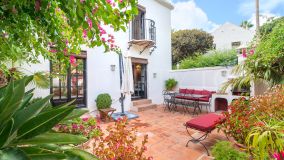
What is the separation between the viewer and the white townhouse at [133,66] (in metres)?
7.05

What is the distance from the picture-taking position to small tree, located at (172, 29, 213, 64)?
A: 56.1 feet

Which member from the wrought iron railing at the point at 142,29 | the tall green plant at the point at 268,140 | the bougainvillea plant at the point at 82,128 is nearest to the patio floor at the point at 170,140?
the bougainvillea plant at the point at 82,128

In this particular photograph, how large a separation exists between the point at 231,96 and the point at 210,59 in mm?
4978

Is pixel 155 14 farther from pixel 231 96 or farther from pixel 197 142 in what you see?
pixel 197 142

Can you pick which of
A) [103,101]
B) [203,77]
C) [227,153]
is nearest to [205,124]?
[227,153]

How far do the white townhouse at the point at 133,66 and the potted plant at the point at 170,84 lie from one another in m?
0.38

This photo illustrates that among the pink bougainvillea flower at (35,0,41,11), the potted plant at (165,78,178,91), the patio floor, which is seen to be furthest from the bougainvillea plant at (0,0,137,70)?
the potted plant at (165,78,178,91)

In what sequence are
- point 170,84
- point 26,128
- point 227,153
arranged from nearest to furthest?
point 26,128 → point 227,153 → point 170,84

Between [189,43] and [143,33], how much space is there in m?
8.69

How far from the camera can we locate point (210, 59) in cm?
1209

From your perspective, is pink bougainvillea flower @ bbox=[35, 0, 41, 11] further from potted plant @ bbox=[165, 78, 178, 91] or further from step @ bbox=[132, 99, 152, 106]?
potted plant @ bbox=[165, 78, 178, 91]

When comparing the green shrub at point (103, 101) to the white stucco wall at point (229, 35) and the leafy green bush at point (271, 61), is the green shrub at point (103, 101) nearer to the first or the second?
the leafy green bush at point (271, 61)

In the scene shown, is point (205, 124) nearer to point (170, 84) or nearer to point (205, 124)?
point (205, 124)

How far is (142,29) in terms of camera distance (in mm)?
9781
